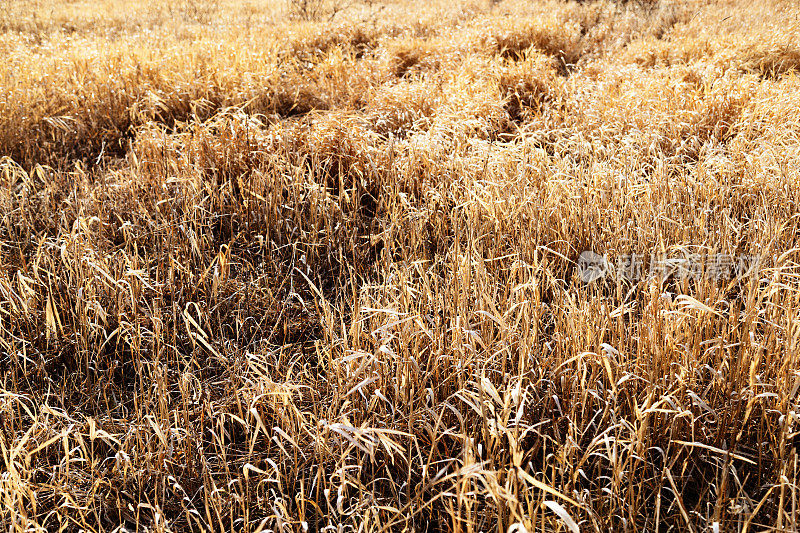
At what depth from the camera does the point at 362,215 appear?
2.63 m

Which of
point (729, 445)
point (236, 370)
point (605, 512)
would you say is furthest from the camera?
point (236, 370)

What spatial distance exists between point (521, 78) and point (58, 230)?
316 centimetres

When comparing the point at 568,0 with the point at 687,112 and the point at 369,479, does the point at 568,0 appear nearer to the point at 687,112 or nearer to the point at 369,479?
the point at 687,112

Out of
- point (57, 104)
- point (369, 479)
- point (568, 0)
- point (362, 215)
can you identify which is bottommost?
point (369, 479)

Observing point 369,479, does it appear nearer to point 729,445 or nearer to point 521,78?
point 729,445

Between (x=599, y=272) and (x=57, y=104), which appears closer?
Answer: (x=599, y=272)

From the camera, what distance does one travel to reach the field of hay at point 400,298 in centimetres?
132

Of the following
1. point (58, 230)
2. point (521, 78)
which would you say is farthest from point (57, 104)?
point (521, 78)

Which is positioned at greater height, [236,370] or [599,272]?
[599,272]

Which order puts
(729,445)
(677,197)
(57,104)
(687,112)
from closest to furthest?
(729,445) < (677,197) < (687,112) < (57,104)

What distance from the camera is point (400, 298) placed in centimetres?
187

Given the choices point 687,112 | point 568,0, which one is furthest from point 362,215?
point 568,0

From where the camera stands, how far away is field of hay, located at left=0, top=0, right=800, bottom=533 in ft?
4.34

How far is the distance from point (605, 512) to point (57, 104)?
4.00m
